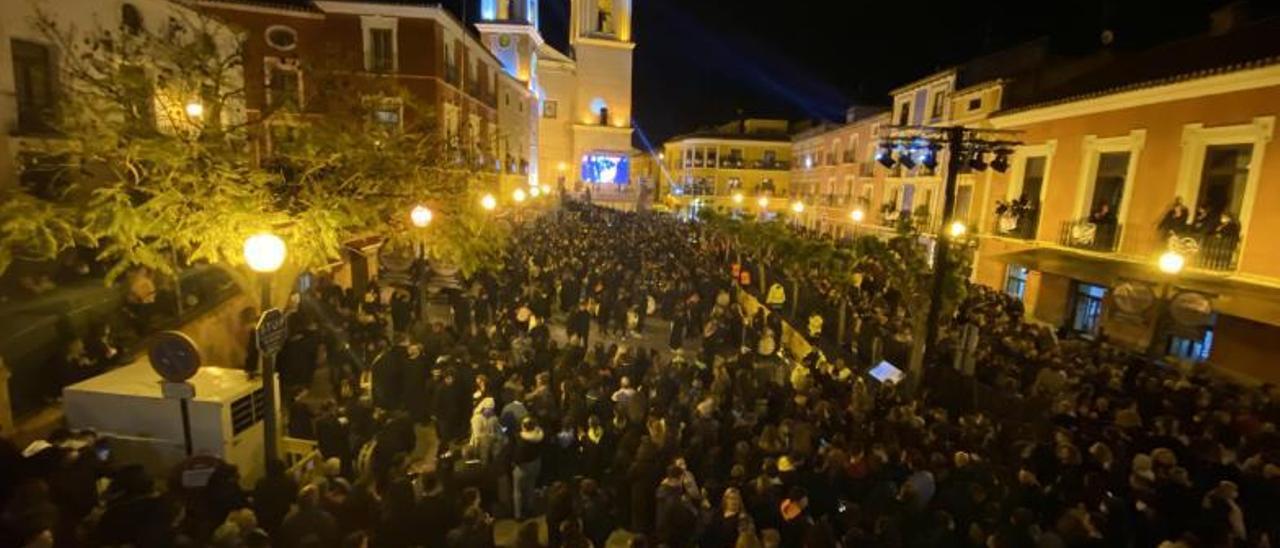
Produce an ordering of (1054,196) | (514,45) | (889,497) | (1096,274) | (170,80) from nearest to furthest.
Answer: (889,497) → (170,80) → (1096,274) → (1054,196) → (514,45)

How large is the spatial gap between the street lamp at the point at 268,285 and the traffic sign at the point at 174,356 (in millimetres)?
561

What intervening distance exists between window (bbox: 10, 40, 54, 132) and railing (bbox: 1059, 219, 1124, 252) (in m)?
23.3

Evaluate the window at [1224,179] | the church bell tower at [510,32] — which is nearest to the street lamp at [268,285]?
the window at [1224,179]

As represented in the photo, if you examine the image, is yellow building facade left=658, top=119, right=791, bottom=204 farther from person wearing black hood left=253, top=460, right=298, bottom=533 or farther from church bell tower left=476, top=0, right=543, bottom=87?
person wearing black hood left=253, top=460, right=298, bottom=533

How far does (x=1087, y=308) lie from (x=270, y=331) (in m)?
18.9

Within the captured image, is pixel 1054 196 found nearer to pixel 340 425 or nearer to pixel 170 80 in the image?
pixel 340 425

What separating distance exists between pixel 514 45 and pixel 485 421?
43371mm

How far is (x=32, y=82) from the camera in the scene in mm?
12711

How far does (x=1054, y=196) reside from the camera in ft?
60.9

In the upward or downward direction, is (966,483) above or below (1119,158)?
below

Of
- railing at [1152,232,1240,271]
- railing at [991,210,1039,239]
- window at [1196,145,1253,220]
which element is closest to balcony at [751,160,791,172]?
railing at [991,210,1039,239]

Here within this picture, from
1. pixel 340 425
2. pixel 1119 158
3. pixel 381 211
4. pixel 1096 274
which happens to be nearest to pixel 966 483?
pixel 340 425

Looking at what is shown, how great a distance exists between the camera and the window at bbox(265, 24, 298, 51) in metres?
23.9

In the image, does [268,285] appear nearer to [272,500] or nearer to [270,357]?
[270,357]
